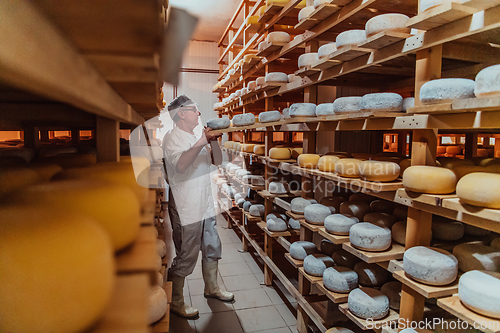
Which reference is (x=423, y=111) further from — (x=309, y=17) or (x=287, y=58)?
(x=287, y=58)

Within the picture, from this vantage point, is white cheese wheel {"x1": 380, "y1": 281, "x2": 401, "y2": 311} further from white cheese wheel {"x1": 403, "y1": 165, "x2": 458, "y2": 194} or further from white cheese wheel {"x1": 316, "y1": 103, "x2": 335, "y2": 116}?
white cheese wheel {"x1": 316, "y1": 103, "x2": 335, "y2": 116}

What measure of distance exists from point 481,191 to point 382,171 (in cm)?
53

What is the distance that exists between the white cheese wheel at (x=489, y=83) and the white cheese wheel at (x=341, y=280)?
4.15ft

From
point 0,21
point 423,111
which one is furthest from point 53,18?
point 423,111

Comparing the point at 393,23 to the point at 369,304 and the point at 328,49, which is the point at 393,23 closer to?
the point at 328,49

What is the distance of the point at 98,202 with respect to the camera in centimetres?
44

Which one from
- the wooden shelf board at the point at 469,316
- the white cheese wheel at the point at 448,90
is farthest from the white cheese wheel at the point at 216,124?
the wooden shelf board at the point at 469,316

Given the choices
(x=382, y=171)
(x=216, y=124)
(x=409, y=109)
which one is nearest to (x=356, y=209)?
(x=382, y=171)

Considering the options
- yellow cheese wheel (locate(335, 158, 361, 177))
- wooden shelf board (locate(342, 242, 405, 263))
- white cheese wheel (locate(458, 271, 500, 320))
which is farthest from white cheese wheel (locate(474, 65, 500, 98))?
wooden shelf board (locate(342, 242, 405, 263))

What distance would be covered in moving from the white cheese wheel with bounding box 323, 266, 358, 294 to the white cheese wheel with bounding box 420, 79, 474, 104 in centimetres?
116

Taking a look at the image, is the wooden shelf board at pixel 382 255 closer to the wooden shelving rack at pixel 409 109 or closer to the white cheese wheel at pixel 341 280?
the wooden shelving rack at pixel 409 109

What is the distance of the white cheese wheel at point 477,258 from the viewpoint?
1.38 m

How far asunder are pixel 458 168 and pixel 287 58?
7.80 ft

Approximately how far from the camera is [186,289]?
311 cm
